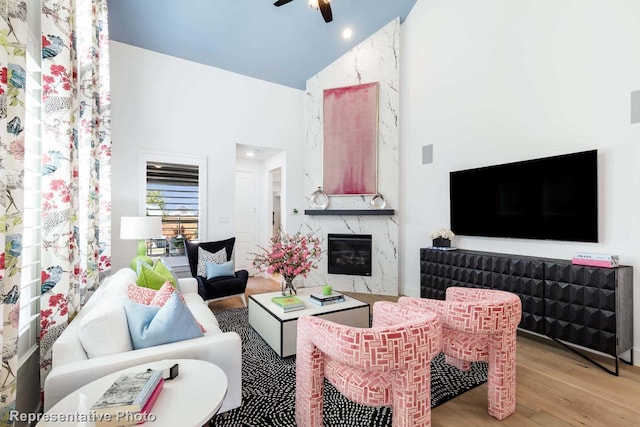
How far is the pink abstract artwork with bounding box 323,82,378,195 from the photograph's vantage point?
473cm

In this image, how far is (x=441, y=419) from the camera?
179 cm

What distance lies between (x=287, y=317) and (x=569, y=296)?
2.42 m

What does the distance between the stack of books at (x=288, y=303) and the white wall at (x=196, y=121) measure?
7.20 feet

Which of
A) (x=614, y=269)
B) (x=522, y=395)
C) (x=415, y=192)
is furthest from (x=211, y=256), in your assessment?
(x=614, y=269)

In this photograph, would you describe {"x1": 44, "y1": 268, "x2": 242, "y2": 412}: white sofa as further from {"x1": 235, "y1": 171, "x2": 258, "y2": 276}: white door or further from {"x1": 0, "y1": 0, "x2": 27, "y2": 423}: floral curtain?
{"x1": 235, "y1": 171, "x2": 258, "y2": 276}: white door

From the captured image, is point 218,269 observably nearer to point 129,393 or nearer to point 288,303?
point 288,303

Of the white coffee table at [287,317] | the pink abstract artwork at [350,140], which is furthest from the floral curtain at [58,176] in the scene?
the pink abstract artwork at [350,140]

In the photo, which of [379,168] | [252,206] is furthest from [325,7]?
[252,206]

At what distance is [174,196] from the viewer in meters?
4.28

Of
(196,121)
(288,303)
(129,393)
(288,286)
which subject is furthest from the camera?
(196,121)

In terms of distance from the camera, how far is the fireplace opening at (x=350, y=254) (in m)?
4.74

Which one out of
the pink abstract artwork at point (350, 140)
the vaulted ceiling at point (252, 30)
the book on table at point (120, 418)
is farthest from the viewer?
the pink abstract artwork at point (350, 140)

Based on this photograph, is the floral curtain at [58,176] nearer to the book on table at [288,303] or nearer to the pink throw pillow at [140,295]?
the pink throw pillow at [140,295]

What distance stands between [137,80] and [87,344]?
3.80m
